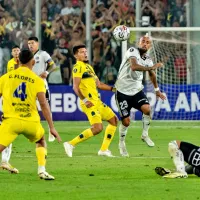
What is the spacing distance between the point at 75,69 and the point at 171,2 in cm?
1308

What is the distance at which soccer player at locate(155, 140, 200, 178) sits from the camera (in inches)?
538

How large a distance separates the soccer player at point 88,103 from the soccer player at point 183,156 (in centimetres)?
459

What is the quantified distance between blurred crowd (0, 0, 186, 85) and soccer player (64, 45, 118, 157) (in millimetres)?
12417

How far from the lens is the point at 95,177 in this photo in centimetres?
1446

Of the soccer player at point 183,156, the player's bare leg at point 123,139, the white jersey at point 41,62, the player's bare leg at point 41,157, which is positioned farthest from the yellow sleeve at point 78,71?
the soccer player at point 183,156

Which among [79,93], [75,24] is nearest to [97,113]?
[79,93]

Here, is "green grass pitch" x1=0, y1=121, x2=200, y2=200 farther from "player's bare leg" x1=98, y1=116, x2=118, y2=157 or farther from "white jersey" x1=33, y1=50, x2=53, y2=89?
"white jersey" x1=33, y1=50, x2=53, y2=89

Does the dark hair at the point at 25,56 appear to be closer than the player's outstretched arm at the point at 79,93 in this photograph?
Yes

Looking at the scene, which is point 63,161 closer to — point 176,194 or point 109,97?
point 176,194

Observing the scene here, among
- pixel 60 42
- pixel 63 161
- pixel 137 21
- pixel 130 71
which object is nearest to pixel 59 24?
pixel 60 42

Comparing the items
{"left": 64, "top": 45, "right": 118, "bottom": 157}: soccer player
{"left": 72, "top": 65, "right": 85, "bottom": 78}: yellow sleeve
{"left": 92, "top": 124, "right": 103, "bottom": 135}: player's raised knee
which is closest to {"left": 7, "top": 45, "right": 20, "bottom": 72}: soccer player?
{"left": 64, "top": 45, "right": 118, "bottom": 157}: soccer player

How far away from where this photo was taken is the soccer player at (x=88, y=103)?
61.1ft

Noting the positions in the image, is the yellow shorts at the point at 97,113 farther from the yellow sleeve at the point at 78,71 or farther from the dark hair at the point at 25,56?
the dark hair at the point at 25,56

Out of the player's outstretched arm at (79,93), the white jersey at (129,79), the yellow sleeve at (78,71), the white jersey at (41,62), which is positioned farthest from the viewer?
the white jersey at (41,62)
